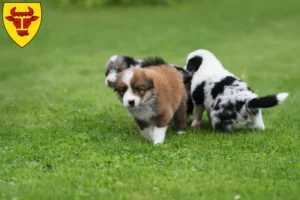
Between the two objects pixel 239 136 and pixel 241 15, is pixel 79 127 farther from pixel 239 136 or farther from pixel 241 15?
pixel 241 15

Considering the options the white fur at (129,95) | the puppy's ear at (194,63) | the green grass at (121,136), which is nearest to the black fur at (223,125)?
the green grass at (121,136)

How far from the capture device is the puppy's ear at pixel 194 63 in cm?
892

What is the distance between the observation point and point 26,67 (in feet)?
54.9

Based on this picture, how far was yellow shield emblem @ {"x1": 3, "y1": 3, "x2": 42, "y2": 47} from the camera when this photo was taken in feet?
28.0

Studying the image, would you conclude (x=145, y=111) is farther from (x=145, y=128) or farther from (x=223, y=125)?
(x=223, y=125)

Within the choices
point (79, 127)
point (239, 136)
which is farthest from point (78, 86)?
point (239, 136)

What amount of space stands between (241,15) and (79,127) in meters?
17.8

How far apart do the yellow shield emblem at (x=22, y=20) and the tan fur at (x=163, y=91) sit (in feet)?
7.19

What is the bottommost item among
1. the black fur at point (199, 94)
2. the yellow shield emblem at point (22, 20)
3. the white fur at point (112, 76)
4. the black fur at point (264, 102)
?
the black fur at point (199, 94)

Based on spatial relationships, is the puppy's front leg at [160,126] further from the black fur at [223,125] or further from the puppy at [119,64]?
the puppy at [119,64]

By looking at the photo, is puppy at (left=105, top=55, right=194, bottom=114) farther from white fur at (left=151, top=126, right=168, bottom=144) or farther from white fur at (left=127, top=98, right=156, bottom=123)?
white fur at (left=151, top=126, right=168, bottom=144)

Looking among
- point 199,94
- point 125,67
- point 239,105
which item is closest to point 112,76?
point 125,67

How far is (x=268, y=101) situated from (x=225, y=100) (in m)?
0.73

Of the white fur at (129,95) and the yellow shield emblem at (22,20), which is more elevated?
the yellow shield emblem at (22,20)
